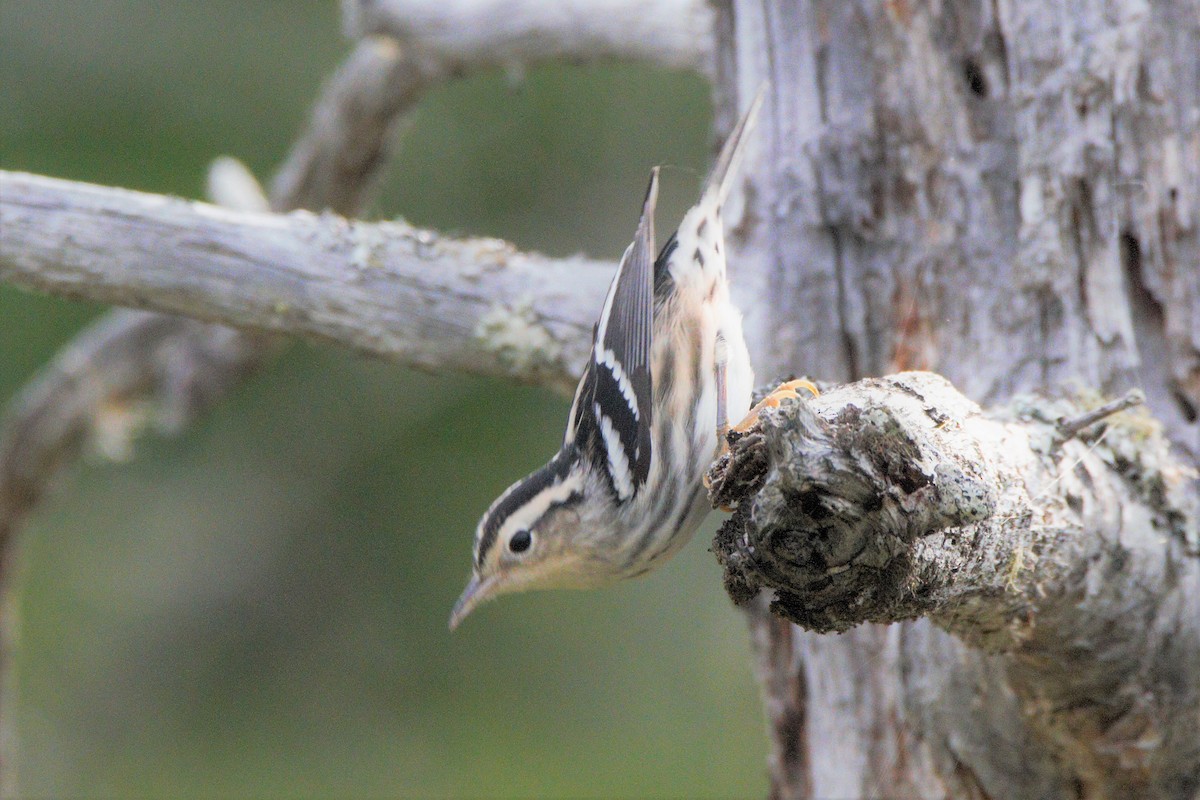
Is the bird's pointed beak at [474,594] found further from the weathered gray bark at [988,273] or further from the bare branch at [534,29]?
the bare branch at [534,29]

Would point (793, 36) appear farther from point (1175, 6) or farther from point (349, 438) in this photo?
point (349, 438)

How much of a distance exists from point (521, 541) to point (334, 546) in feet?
13.5

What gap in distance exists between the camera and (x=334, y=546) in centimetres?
707

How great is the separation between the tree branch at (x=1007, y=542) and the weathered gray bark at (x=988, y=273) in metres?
0.01

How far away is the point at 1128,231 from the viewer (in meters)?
2.64

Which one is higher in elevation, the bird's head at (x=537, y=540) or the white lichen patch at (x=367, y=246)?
the white lichen patch at (x=367, y=246)

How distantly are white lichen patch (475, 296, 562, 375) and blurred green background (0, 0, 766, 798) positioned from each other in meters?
3.86

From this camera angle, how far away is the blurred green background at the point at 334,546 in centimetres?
668

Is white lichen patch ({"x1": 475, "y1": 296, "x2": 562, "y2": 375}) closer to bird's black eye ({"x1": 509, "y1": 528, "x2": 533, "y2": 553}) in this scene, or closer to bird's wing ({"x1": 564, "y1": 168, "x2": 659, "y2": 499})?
bird's wing ({"x1": 564, "y1": 168, "x2": 659, "y2": 499})

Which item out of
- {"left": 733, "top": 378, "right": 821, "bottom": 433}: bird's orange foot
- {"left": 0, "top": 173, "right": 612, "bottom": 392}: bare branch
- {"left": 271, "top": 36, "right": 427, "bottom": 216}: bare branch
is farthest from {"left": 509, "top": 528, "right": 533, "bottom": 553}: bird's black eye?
{"left": 271, "top": 36, "right": 427, "bottom": 216}: bare branch

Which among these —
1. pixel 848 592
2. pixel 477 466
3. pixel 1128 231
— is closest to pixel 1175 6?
pixel 1128 231

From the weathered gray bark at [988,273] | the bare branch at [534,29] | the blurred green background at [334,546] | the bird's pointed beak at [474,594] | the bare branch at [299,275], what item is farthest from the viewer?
the blurred green background at [334,546]

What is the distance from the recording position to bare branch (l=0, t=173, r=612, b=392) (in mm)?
2793

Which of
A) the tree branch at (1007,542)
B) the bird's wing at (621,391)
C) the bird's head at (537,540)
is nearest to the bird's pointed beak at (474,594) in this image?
the bird's head at (537,540)
